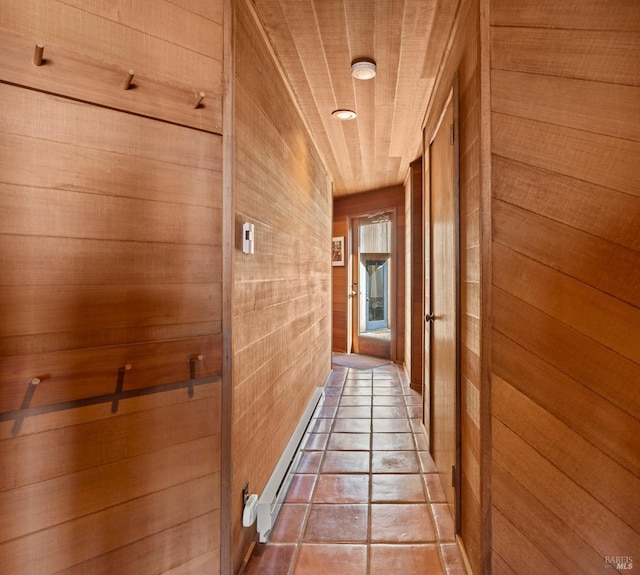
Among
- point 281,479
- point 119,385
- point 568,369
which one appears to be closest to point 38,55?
point 119,385

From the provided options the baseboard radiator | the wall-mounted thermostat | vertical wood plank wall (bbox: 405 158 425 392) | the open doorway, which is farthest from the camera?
the open doorway

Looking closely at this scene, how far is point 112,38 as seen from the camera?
1093mm

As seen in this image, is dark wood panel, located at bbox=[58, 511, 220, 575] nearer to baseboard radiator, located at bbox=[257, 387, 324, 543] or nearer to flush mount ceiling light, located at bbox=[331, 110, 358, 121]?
baseboard radiator, located at bbox=[257, 387, 324, 543]

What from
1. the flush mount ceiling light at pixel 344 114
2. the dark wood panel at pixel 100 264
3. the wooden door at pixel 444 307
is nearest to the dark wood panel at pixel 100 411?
the dark wood panel at pixel 100 264

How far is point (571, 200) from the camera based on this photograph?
119 centimetres

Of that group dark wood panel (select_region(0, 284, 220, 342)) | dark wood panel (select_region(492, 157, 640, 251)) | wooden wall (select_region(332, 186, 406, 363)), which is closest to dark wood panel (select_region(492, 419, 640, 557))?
dark wood panel (select_region(492, 157, 640, 251))

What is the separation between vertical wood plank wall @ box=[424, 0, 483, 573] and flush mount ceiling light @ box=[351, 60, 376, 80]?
0.47 metres

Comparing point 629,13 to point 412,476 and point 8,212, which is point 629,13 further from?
point 412,476

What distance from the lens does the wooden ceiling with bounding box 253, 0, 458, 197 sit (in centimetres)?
166

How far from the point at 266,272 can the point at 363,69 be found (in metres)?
1.28

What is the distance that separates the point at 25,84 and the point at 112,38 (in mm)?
286

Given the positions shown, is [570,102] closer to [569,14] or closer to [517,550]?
[569,14]

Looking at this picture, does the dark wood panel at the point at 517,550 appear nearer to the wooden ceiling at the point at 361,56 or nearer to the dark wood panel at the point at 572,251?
the dark wood panel at the point at 572,251

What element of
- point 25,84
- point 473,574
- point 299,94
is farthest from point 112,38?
point 473,574
